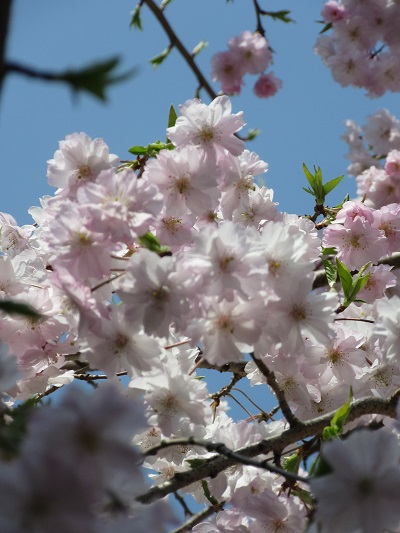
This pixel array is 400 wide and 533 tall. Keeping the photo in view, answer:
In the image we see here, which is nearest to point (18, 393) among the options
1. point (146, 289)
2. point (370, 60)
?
point (146, 289)

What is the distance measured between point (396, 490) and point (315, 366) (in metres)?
1.20

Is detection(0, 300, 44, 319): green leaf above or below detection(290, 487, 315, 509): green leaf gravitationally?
below

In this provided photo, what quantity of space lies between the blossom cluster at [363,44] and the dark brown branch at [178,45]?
1841mm

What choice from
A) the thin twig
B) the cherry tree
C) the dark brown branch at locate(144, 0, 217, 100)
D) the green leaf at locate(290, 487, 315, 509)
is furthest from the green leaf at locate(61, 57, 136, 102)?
the dark brown branch at locate(144, 0, 217, 100)

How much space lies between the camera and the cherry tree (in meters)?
1.06

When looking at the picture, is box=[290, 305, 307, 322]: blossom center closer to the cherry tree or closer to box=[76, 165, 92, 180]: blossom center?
the cherry tree

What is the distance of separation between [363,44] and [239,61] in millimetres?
1104

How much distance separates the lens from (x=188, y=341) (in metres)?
1.99

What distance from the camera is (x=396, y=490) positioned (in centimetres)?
132

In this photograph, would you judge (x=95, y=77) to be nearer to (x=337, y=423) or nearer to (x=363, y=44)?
(x=337, y=423)

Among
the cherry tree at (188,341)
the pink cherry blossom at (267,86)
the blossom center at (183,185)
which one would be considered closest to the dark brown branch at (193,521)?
the cherry tree at (188,341)

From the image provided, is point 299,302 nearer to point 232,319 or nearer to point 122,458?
point 232,319

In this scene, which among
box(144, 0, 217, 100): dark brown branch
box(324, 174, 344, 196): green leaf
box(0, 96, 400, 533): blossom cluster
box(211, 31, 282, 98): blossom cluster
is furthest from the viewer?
box(211, 31, 282, 98): blossom cluster

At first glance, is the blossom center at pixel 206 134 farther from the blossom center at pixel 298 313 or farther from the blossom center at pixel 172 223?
the blossom center at pixel 298 313
